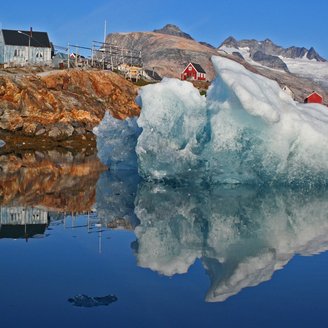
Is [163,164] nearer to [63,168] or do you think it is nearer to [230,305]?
[63,168]

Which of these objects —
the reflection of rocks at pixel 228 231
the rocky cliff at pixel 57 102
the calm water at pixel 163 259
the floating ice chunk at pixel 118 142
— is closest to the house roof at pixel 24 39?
the rocky cliff at pixel 57 102

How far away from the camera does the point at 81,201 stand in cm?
1274

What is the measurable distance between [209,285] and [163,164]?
28.0 ft

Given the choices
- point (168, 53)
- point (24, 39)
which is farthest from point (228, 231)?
point (168, 53)

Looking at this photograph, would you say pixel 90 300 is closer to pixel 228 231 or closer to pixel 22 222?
pixel 228 231

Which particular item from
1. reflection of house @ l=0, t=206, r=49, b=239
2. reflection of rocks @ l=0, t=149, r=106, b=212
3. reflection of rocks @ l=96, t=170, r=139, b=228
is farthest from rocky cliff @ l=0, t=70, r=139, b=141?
reflection of house @ l=0, t=206, r=49, b=239

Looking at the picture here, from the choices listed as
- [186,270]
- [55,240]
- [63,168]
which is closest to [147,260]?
[186,270]

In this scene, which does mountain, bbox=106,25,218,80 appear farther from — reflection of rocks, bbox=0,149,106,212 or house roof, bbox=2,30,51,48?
reflection of rocks, bbox=0,149,106,212

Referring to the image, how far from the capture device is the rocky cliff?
108 ft

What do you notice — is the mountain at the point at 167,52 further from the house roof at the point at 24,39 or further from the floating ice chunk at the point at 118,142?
the floating ice chunk at the point at 118,142

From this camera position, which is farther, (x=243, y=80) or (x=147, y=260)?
(x=243, y=80)

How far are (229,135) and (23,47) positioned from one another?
125ft

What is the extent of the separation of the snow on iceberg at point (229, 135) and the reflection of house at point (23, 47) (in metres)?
35.0

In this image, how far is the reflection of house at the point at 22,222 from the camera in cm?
900
